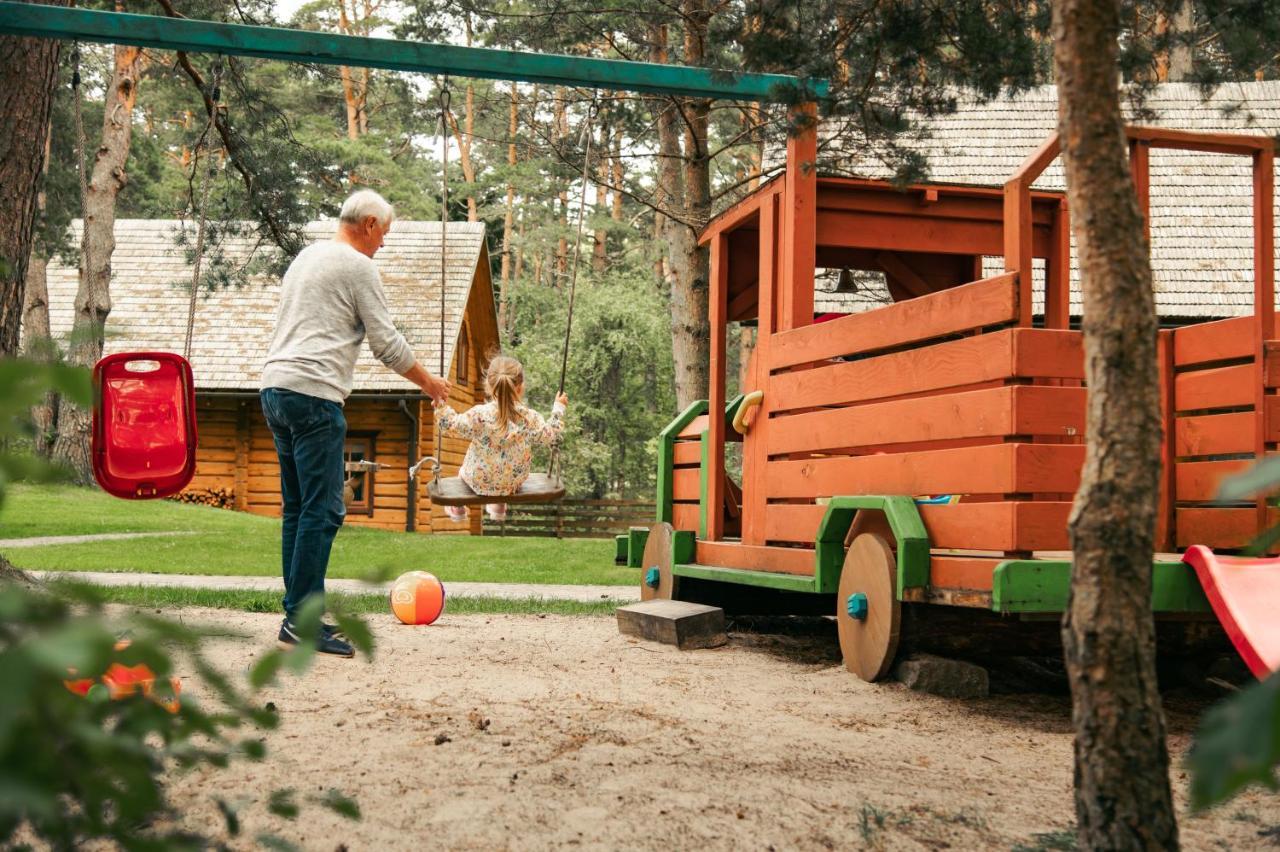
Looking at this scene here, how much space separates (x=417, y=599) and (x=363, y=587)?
2.41 metres

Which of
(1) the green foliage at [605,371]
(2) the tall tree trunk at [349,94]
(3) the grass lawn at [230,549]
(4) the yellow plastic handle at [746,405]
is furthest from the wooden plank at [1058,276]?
(2) the tall tree trunk at [349,94]

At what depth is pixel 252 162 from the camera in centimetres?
1071

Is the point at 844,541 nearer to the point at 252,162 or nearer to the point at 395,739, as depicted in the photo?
the point at 395,739

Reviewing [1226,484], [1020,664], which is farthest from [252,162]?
[1226,484]

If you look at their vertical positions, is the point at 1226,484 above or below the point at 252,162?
below

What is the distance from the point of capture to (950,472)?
441 centimetres

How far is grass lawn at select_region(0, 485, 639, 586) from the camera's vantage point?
455 inches

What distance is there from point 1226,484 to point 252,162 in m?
10.9

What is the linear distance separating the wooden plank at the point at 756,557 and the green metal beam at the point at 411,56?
2.28 metres

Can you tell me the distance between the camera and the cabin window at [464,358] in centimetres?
2486

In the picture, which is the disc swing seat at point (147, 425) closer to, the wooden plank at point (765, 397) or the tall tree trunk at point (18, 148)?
the tall tree trunk at point (18, 148)

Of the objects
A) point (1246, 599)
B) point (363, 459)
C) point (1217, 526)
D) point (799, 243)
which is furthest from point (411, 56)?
point (363, 459)

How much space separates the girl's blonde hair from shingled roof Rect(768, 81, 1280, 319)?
6.34 meters

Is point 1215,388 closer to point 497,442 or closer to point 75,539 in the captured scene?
point 497,442
